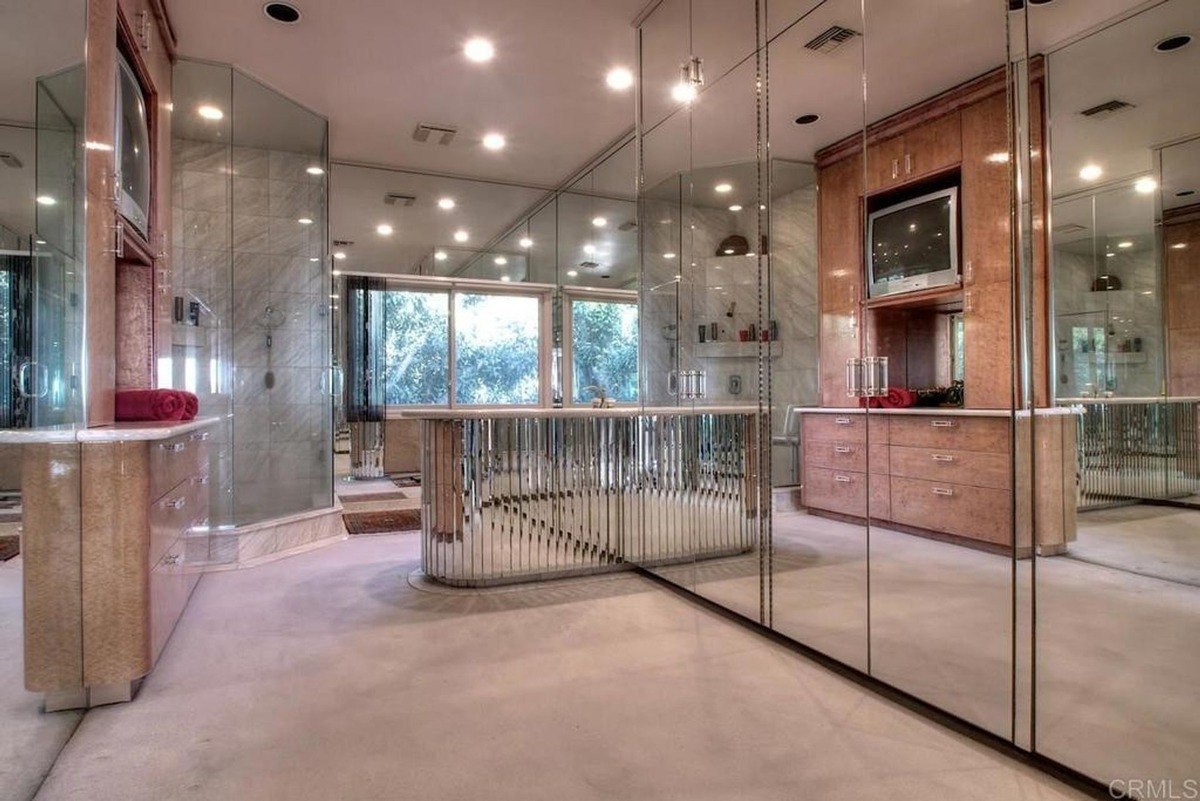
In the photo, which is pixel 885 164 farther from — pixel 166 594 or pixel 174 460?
pixel 166 594

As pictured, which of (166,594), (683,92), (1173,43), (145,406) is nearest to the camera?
(1173,43)

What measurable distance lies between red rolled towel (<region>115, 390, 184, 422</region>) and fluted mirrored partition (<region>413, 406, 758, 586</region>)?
112 cm

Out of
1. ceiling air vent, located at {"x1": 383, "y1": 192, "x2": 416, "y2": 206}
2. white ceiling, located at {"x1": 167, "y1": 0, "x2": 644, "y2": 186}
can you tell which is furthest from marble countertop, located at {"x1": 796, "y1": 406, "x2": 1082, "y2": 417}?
ceiling air vent, located at {"x1": 383, "y1": 192, "x2": 416, "y2": 206}

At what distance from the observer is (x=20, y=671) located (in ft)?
7.66

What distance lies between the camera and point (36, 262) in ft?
6.11

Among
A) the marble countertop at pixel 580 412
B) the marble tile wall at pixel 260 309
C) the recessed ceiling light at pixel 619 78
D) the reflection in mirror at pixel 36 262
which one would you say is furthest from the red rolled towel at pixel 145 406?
the recessed ceiling light at pixel 619 78

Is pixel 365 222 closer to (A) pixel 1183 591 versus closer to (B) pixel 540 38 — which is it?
(B) pixel 540 38

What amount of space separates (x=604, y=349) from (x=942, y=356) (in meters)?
3.53

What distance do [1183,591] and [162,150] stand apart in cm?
501

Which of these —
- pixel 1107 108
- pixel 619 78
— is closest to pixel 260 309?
pixel 619 78

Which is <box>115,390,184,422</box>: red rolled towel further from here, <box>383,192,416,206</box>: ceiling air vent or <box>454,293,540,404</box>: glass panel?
<box>454,293,540,404</box>: glass panel

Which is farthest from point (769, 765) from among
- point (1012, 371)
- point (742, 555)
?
point (742, 555)

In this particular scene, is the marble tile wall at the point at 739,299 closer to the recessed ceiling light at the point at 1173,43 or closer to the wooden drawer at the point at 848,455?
the wooden drawer at the point at 848,455

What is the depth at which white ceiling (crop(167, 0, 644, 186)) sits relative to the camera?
3.53m
